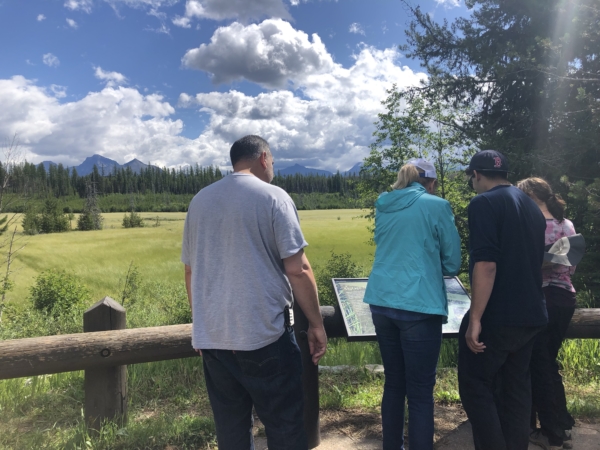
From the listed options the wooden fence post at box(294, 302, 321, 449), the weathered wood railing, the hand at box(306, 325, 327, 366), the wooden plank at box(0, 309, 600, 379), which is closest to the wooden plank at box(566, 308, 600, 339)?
the weathered wood railing

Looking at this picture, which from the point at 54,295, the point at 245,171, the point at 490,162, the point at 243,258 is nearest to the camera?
the point at 243,258

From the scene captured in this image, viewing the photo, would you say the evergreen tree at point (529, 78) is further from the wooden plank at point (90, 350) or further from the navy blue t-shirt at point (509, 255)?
the wooden plank at point (90, 350)

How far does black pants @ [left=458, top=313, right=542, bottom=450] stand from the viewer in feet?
8.04

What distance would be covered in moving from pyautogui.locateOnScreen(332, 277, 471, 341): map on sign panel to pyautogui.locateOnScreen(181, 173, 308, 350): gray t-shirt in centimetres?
104

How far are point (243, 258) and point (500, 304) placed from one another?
4.99 feet

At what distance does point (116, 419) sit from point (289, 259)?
2.19 metres

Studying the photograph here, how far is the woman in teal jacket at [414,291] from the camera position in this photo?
7.84ft

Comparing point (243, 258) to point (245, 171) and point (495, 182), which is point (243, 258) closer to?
point (245, 171)

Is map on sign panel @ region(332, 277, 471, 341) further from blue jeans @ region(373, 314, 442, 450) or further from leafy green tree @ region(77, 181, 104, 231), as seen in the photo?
leafy green tree @ region(77, 181, 104, 231)

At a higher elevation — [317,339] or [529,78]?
[529,78]

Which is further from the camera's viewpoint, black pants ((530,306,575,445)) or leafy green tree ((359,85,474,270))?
leafy green tree ((359,85,474,270))

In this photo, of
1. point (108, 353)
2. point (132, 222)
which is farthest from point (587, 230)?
point (132, 222)

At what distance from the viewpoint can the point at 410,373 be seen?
2457mm

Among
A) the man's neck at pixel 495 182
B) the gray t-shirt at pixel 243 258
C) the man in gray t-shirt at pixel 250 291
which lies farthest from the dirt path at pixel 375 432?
the man's neck at pixel 495 182
